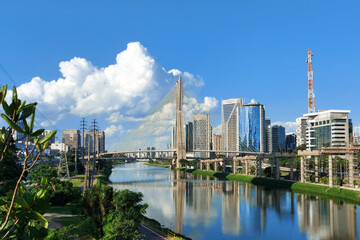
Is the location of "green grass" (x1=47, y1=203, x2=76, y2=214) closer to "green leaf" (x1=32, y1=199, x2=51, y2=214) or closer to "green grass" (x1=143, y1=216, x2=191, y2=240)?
"green grass" (x1=143, y1=216, x2=191, y2=240)

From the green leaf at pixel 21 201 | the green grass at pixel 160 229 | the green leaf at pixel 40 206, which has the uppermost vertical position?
the green leaf at pixel 21 201

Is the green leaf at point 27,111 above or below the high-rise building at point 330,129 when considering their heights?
below

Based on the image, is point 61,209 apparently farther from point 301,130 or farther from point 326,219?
point 301,130

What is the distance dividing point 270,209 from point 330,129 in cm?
8592

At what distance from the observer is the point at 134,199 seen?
21.6 m

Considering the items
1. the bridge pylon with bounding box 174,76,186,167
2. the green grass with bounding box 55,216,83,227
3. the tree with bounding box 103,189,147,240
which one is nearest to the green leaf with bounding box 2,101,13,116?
the tree with bounding box 103,189,147,240

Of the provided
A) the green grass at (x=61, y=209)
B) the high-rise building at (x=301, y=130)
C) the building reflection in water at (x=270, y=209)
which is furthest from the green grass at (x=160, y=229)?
the high-rise building at (x=301, y=130)

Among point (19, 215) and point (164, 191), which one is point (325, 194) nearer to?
point (164, 191)

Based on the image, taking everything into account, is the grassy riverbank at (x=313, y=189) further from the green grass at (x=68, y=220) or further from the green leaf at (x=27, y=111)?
the green leaf at (x=27, y=111)

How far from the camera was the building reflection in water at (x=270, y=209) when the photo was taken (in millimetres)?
29172

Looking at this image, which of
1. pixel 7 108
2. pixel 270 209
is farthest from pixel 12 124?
pixel 270 209

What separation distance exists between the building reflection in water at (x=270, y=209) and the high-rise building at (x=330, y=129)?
6804 centimetres

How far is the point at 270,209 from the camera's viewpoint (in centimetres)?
3912

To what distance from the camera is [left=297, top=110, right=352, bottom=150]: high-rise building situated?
362 feet
